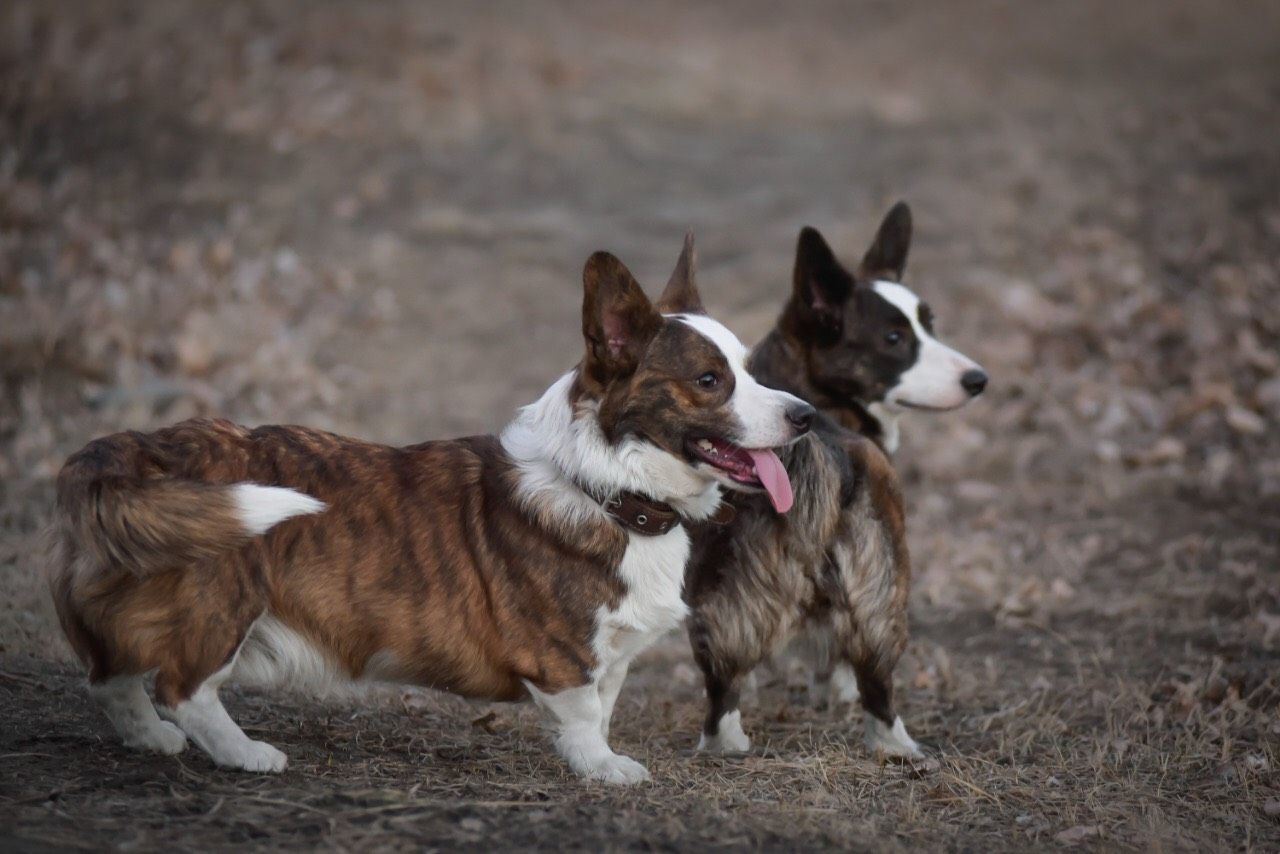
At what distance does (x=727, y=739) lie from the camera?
4.60 metres

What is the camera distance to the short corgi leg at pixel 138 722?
3.88 meters

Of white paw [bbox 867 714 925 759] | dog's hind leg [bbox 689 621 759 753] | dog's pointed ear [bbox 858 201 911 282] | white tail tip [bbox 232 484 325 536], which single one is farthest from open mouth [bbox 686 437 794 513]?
dog's pointed ear [bbox 858 201 911 282]

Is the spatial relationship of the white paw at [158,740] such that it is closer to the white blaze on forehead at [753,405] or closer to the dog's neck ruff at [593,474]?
the dog's neck ruff at [593,474]

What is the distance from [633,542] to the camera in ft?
13.3

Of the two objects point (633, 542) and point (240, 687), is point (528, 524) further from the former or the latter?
point (240, 687)

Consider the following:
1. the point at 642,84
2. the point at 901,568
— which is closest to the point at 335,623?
the point at 901,568

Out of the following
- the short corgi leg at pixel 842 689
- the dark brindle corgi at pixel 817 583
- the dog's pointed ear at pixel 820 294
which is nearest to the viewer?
the dark brindle corgi at pixel 817 583

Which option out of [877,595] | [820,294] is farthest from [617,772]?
[820,294]

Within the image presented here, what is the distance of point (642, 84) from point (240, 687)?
962 centimetres

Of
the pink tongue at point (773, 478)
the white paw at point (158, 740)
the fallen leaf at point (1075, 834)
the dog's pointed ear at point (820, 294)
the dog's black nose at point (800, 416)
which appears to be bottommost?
the white paw at point (158, 740)

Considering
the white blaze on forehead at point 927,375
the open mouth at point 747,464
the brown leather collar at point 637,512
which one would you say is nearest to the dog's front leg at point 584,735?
the brown leather collar at point 637,512

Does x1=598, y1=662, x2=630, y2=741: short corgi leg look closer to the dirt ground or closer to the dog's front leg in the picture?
the dog's front leg

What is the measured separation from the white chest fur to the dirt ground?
0.43 metres

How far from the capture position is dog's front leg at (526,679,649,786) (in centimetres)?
401
